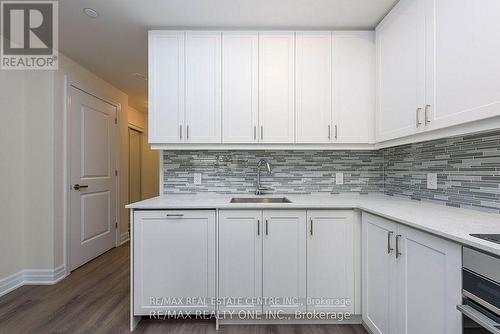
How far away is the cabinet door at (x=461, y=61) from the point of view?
3.69ft

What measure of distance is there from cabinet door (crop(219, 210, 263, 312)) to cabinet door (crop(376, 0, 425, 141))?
1.19m

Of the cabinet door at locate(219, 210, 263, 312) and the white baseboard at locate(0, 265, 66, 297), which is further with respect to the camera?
the white baseboard at locate(0, 265, 66, 297)

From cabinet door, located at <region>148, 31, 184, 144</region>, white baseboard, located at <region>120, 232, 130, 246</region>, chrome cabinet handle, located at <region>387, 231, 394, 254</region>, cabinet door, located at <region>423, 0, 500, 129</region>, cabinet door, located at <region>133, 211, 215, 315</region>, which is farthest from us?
white baseboard, located at <region>120, 232, 130, 246</region>

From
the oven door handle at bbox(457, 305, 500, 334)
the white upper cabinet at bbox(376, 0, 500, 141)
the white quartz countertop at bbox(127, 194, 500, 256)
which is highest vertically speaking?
the white upper cabinet at bbox(376, 0, 500, 141)

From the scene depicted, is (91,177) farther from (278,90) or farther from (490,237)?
(490,237)

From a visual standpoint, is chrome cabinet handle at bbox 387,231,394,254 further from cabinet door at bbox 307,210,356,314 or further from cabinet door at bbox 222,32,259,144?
cabinet door at bbox 222,32,259,144

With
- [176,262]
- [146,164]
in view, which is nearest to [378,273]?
[176,262]

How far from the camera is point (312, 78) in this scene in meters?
2.12

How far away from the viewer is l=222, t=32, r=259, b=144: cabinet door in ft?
6.89

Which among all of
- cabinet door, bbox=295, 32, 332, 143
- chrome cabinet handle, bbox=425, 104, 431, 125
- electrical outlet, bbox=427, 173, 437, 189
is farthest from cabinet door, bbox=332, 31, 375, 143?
chrome cabinet handle, bbox=425, 104, 431, 125

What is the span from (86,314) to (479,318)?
2474mm

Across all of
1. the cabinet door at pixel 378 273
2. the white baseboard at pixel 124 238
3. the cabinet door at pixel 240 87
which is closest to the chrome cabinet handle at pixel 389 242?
the cabinet door at pixel 378 273

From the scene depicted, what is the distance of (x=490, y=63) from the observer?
1.13 m

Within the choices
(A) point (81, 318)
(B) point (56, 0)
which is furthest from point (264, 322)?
(B) point (56, 0)
